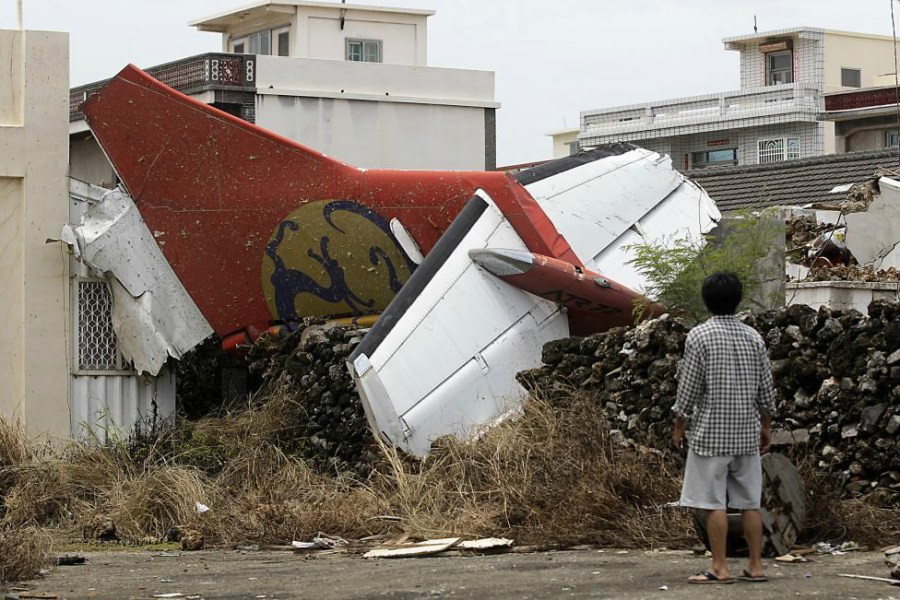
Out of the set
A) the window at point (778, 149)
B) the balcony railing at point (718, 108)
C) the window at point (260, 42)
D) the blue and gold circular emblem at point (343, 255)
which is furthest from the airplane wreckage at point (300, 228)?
the balcony railing at point (718, 108)

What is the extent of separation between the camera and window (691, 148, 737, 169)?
1934 inches

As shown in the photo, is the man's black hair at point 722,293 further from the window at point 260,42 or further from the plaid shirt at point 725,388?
the window at point 260,42

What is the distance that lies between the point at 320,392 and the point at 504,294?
6.02 ft

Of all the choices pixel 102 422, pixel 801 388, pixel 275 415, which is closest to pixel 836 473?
pixel 801 388

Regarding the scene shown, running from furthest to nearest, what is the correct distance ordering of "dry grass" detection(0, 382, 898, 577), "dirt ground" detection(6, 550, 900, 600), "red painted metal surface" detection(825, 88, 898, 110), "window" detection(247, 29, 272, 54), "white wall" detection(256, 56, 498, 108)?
"red painted metal surface" detection(825, 88, 898, 110) → "window" detection(247, 29, 272, 54) → "white wall" detection(256, 56, 498, 108) → "dry grass" detection(0, 382, 898, 577) → "dirt ground" detection(6, 550, 900, 600)

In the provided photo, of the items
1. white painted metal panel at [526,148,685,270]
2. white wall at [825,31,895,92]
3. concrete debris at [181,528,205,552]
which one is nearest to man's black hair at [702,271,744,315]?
concrete debris at [181,528,205,552]

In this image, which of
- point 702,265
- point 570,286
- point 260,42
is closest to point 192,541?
point 570,286

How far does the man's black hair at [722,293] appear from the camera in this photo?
7758 millimetres

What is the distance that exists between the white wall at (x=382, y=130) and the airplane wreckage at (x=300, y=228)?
17485 mm

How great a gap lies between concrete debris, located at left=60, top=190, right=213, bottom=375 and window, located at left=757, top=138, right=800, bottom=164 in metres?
35.8

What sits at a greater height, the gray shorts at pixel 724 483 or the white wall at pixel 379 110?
the white wall at pixel 379 110

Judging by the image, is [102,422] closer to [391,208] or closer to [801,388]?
[391,208]

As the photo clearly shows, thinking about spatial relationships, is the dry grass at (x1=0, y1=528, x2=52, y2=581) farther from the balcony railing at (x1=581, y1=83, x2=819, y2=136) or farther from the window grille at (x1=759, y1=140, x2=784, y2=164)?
the balcony railing at (x1=581, y1=83, x2=819, y2=136)

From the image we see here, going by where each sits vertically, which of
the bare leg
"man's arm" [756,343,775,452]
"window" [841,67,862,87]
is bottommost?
the bare leg
